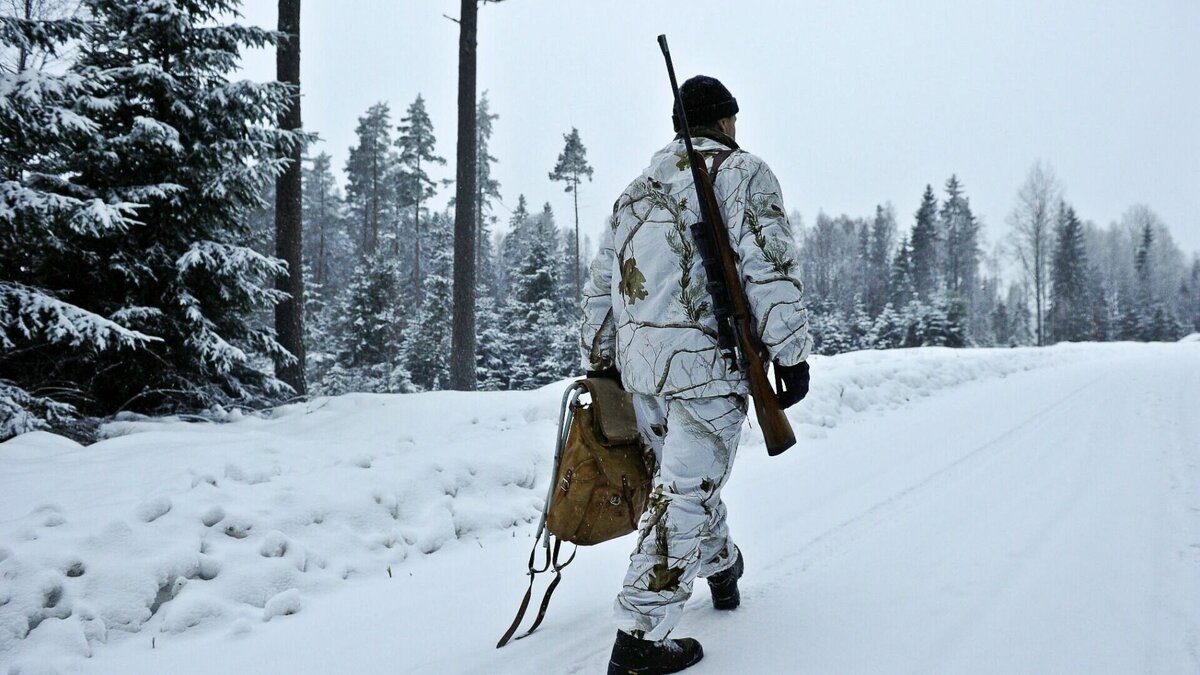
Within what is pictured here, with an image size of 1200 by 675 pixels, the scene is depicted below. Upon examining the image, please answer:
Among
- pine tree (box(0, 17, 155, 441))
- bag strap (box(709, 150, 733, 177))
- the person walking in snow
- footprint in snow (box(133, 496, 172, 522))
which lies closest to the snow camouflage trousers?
the person walking in snow

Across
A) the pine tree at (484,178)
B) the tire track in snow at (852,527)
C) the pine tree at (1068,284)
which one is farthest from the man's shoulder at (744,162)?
the pine tree at (1068,284)

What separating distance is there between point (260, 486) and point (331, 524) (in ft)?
1.69

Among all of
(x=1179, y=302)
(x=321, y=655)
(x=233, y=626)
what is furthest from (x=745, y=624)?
(x=1179, y=302)

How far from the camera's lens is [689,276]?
2211 mm

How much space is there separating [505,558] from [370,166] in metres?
38.2

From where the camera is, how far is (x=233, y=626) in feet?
9.03

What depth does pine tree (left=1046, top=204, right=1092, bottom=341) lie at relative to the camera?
159ft

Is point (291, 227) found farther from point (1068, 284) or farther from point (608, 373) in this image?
point (1068, 284)

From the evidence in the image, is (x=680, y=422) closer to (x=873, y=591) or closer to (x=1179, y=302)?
(x=873, y=591)

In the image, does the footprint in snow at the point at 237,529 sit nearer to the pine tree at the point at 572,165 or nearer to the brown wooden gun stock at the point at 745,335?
the brown wooden gun stock at the point at 745,335

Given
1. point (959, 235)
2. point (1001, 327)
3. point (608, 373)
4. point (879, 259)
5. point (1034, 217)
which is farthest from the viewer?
point (879, 259)

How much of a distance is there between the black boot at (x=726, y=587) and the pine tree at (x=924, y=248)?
1988 inches

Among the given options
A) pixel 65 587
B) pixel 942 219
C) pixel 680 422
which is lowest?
pixel 65 587

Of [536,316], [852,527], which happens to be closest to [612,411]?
[852,527]
